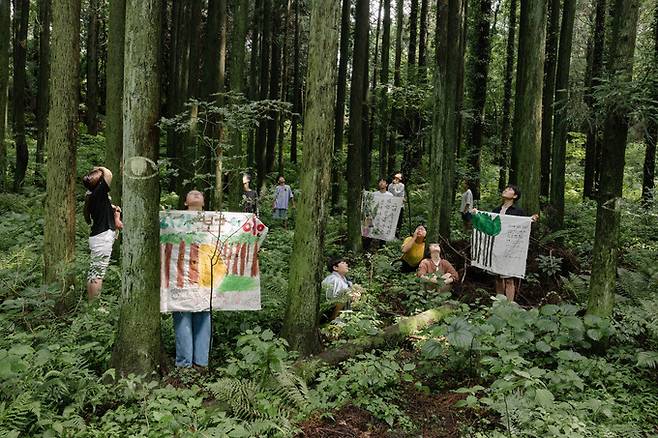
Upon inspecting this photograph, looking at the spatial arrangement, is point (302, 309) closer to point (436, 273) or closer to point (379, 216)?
point (436, 273)

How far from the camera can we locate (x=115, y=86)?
780cm

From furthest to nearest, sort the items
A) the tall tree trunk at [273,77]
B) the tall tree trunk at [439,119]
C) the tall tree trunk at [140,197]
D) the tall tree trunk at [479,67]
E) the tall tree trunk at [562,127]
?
the tall tree trunk at [273,77] < the tall tree trunk at [479,67] < the tall tree trunk at [562,127] < the tall tree trunk at [439,119] < the tall tree trunk at [140,197]

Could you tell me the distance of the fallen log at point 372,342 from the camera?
198 inches

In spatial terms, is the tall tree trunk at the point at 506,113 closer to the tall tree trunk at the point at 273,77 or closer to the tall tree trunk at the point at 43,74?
the tall tree trunk at the point at 273,77

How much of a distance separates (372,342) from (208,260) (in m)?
2.14

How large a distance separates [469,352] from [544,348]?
2.60 feet

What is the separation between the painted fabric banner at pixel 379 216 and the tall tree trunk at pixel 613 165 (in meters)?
6.55

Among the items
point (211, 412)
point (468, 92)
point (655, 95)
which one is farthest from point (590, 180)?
point (211, 412)

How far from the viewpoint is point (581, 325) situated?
17.6 ft

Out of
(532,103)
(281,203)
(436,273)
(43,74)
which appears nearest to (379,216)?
(436,273)

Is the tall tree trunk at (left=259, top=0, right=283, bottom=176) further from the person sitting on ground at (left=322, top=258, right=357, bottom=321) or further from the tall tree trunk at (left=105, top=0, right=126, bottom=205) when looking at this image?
the person sitting on ground at (left=322, top=258, right=357, bottom=321)

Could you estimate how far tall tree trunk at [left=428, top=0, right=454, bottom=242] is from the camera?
33.1 feet

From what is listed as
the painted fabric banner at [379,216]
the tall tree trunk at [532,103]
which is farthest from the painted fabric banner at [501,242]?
the painted fabric banner at [379,216]

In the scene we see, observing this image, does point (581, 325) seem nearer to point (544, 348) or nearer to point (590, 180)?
point (544, 348)
